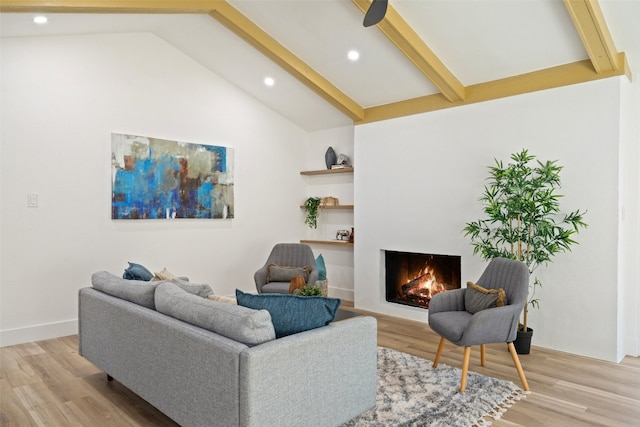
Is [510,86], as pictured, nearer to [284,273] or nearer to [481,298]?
[481,298]

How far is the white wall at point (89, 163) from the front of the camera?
165 inches

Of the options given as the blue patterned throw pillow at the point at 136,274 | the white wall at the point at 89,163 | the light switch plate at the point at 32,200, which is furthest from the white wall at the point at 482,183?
the light switch plate at the point at 32,200

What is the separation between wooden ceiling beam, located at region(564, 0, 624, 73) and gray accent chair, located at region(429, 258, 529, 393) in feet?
6.05

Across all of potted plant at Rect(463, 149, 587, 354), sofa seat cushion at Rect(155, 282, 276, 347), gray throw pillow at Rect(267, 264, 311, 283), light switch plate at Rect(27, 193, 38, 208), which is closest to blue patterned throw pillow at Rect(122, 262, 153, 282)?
sofa seat cushion at Rect(155, 282, 276, 347)

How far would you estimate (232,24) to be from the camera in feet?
14.4

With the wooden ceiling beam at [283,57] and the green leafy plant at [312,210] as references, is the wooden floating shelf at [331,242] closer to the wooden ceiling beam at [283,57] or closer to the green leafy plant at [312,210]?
the green leafy plant at [312,210]

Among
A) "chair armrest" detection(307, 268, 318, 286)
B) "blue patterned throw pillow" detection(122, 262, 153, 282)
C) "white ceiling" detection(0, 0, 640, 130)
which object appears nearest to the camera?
"blue patterned throw pillow" detection(122, 262, 153, 282)

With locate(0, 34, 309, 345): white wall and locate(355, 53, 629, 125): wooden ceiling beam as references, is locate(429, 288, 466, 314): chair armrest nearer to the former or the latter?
locate(355, 53, 629, 125): wooden ceiling beam

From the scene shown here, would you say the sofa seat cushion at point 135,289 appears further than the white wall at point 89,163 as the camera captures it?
No

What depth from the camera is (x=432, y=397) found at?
297 cm

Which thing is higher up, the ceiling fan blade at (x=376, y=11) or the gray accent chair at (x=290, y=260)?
the ceiling fan blade at (x=376, y=11)

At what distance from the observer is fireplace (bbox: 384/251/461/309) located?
16.2ft

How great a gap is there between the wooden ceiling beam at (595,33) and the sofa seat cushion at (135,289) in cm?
336

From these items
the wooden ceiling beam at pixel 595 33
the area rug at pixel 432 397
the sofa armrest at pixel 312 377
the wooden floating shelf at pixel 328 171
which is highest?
the wooden ceiling beam at pixel 595 33
